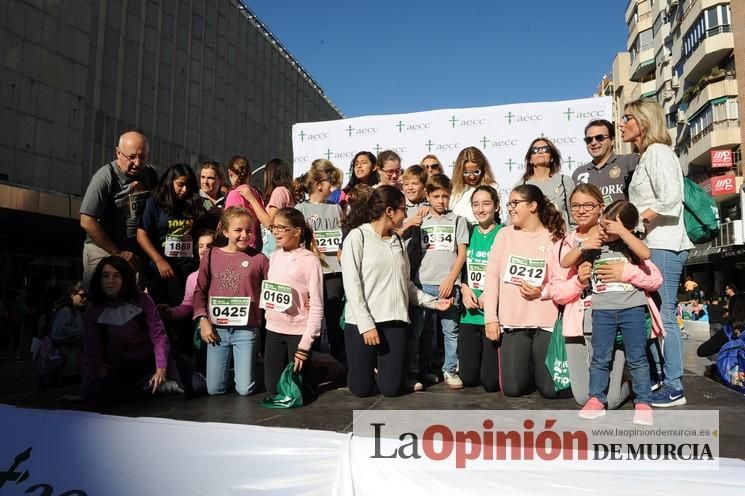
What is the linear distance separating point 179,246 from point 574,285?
3.07 m

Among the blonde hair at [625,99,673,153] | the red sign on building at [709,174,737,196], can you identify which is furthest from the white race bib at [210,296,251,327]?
the red sign on building at [709,174,737,196]

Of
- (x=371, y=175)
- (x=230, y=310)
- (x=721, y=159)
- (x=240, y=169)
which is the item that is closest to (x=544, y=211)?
(x=371, y=175)

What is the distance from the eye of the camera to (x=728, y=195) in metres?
25.3

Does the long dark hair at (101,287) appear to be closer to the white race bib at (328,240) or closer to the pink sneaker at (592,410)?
the white race bib at (328,240)

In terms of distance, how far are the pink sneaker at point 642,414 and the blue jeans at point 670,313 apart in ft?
1.66

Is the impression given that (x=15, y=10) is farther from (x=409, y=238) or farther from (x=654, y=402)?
(x=654, y=402)

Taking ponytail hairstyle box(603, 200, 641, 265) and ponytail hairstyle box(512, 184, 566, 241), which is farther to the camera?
ponytail hairstyle box(512, 184, 566, 241)

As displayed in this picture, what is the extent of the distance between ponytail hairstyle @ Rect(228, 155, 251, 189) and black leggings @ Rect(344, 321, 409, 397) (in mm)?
2146

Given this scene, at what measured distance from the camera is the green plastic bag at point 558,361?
3547 mm

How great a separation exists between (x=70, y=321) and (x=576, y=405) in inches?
224

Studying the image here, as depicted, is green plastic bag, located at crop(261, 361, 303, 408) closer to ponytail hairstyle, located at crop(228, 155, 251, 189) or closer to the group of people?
the group of people

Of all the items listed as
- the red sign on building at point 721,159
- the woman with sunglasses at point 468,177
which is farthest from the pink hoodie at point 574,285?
the red sign on building at point 721,159

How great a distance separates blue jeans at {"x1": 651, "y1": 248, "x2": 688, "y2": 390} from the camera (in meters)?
3.41

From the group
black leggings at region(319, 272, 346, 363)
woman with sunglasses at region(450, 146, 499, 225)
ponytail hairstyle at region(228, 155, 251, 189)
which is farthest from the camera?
ponytail hairstyle at region(228, 155, 251, 189)
